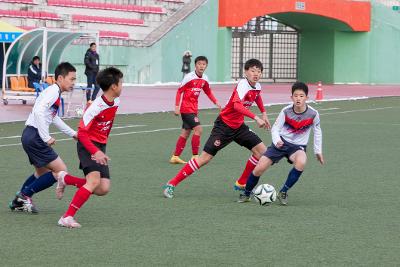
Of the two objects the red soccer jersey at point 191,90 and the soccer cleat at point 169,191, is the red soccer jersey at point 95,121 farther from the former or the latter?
the red soccer jersey at point 191,90

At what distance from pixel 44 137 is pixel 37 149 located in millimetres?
313

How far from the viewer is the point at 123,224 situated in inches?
397

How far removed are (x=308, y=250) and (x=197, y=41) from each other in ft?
133

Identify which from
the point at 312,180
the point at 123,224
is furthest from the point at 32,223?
the point at 312,180

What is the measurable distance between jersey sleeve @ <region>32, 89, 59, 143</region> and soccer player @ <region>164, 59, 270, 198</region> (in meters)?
2.29

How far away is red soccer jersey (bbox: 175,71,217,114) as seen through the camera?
52.4 ft

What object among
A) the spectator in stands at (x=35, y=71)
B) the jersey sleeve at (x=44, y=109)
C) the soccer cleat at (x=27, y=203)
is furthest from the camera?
the spectator in stands at (x=35, y=71)

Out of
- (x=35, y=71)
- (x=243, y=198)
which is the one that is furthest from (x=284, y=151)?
(x=35, y=71)

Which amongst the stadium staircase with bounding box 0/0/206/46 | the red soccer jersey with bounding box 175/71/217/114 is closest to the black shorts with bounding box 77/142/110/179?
the red soccer jersey with bounding box 175/71/217/114

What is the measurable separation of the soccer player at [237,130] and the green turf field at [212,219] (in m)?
0.37

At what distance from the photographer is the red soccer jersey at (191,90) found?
1598 cm

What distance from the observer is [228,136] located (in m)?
12.5

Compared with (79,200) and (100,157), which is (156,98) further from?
(100,157)

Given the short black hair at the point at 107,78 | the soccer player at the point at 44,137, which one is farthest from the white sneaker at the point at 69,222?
the short black hair at the point at 107,78
